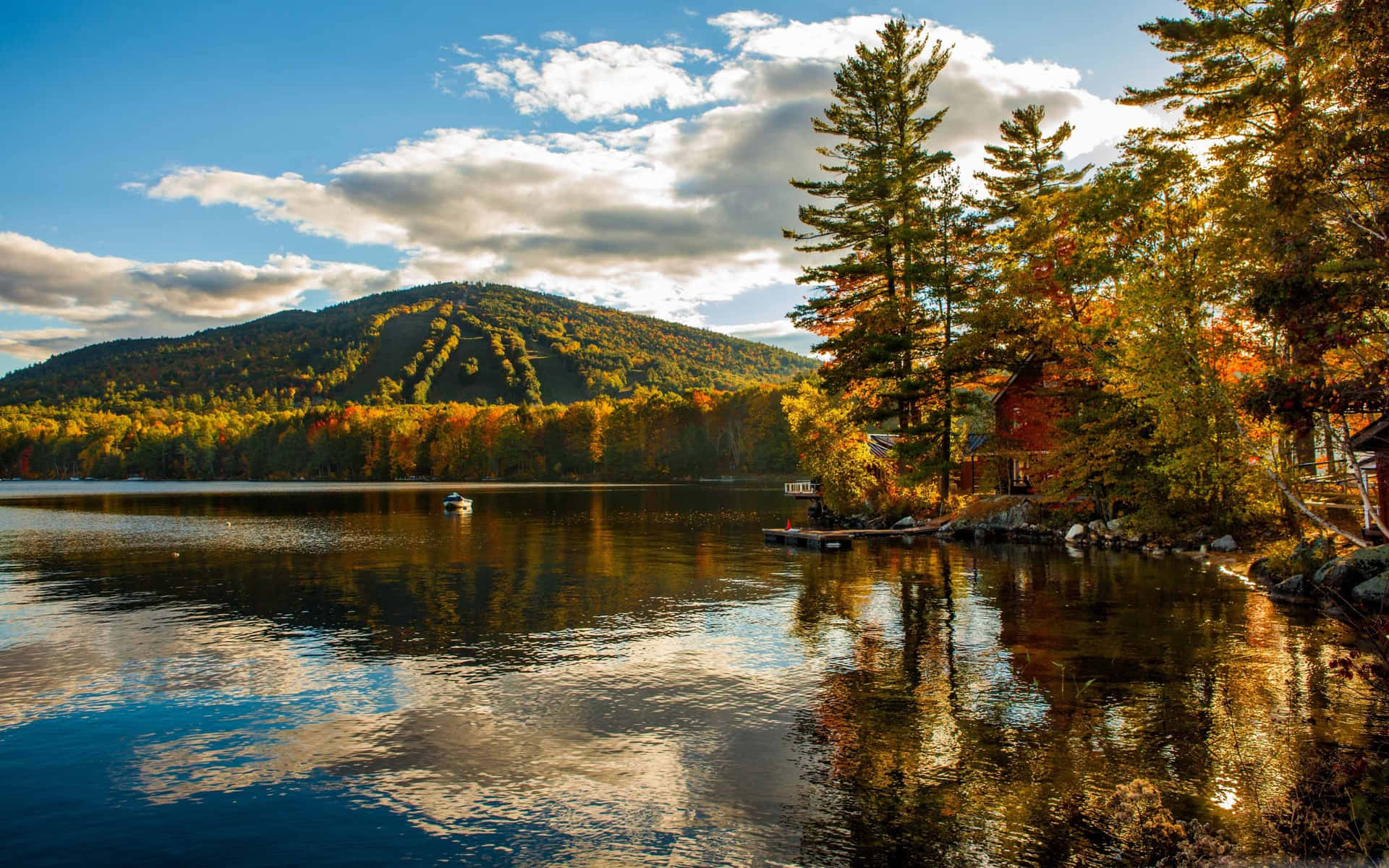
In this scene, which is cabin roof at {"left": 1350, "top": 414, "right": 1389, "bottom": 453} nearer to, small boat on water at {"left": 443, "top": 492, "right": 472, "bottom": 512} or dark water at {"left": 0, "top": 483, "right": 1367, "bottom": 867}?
dark water at {"left": 0, "top": 483, "right": 1367, "bottom": 867}

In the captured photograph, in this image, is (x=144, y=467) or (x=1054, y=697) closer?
(x=1054, y=697)

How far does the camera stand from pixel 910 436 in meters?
42.5

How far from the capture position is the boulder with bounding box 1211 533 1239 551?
1216 inches

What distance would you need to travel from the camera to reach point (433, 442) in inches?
6368

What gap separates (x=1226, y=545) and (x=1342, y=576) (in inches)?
437

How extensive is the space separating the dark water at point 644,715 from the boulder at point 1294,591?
0.70 meters

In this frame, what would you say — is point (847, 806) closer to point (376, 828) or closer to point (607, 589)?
point (376, 828)

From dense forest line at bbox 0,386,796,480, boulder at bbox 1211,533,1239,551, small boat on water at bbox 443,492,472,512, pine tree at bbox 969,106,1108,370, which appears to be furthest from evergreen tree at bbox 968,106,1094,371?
dense forest line at bbox 0,386,796,480

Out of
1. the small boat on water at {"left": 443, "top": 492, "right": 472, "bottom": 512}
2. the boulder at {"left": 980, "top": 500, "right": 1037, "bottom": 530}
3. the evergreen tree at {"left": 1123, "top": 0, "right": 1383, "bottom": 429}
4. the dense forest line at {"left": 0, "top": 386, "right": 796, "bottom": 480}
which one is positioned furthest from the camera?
the dense forest line at {"left": 0, "top": 386, "right": 796, "bottom": 480}

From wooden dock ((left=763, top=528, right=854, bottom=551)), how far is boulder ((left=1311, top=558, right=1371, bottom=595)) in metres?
18.5

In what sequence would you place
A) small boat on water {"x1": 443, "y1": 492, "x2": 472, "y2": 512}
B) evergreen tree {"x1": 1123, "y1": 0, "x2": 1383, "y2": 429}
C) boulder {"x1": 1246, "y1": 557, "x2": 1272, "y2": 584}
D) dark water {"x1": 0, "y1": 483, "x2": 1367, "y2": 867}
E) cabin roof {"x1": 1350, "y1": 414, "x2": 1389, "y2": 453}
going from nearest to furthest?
dark water {"x1": 0, "y1": 483, "x2": 1367, "y2": 867}, evergreen tree {"x1": 1123, "y1": 0, "x2": 1383, "y2": 429}, cabin roof {"x1": 1350, "y1": 414, "x2": 1389, "y2": 453}, boulder {"x1": 1246, "y1": 557, "x2": 1272, "y2": 584}, small boat on water {"x1": 443, "y1": 492, "x2": 472, "y2": 512}

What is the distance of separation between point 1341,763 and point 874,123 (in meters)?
39.8

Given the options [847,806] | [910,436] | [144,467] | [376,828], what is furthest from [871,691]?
[144,467]

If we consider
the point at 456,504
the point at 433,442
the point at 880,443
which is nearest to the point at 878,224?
the point at 880,443
